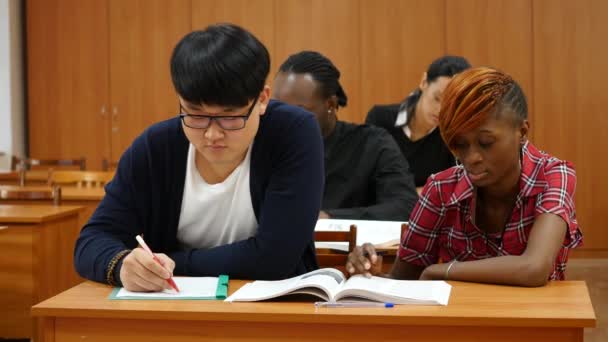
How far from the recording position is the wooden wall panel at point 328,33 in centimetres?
687

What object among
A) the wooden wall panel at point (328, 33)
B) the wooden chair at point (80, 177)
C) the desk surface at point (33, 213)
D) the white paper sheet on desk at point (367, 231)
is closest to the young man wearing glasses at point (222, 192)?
the white paper sheet on desk at point (367, 231)

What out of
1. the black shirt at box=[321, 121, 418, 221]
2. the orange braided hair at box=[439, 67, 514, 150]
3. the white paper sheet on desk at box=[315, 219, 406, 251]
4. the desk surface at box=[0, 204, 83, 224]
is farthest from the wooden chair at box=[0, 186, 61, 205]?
the orange braided hair at box=[439, 67, 514, 150]

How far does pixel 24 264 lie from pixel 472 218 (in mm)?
2179

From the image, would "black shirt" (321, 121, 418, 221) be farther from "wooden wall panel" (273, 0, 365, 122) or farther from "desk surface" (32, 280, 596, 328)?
"wooden wall panel" (273, 0, 365, 122)

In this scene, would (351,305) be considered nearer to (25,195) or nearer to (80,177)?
(25,195)

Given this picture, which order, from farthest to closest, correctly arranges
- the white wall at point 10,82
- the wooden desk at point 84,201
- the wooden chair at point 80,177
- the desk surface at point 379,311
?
1. the white wall at point 10,82
2. the wooden chair at point 80,177
3. the wooden desk at point 84,201
4. the desk surface at point 379,311

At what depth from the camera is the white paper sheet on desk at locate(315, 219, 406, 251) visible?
96.7 inches

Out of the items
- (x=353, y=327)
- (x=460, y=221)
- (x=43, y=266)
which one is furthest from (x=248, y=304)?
(x=43, y=266)

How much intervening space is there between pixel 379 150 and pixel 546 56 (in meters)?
3.96

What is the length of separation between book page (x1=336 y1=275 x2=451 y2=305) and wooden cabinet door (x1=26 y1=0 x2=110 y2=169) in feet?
19.4

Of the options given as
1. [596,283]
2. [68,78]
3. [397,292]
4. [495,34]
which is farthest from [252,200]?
[68,78]

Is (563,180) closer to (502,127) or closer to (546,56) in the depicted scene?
(502,127)

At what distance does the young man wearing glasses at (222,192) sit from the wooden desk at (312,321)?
0.21 m

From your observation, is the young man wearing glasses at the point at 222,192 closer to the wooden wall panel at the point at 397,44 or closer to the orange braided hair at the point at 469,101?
the orange braided hair at the point at 469,101
